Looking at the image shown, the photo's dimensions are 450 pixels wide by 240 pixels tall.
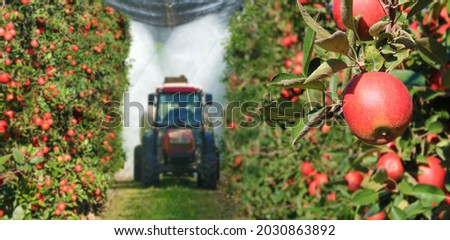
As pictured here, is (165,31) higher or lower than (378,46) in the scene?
higher

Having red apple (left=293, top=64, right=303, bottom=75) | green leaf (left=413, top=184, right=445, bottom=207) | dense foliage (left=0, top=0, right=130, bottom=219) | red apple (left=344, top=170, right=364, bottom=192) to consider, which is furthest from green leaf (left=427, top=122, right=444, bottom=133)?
red apple (left=293, top=64, right=303, bottom=75)

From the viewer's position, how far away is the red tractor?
613 centimetres

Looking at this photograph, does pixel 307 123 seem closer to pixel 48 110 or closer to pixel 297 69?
pixel 297 69

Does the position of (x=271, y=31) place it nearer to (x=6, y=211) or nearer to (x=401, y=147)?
(x=6, y=211)

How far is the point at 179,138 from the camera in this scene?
20.4 ft

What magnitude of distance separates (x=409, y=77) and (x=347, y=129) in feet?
2.65

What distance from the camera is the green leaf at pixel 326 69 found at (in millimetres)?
569

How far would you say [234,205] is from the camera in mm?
5633

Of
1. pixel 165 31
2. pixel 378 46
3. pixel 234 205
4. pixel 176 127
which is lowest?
pixel 234 205

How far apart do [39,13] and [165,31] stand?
408cm

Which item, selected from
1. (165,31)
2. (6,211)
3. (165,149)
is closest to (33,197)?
(6,211)

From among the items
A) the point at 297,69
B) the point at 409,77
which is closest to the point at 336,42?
the point at 409,77

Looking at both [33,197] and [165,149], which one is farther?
[165,149]
